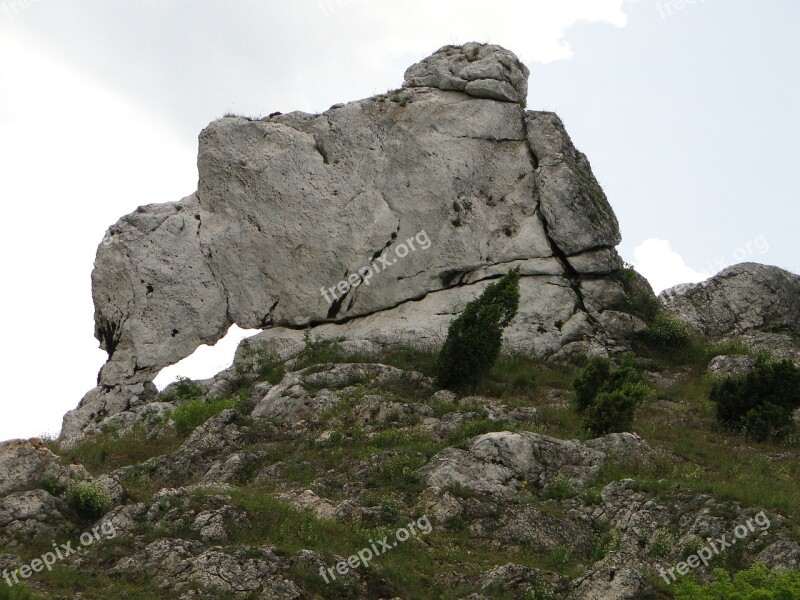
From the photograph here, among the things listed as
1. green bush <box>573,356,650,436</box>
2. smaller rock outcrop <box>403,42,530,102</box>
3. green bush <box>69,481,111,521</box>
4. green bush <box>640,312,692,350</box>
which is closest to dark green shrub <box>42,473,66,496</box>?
green bush <box>69,481,111,521</box>

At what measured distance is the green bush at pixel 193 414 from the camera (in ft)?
106

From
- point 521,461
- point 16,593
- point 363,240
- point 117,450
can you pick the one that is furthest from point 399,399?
point 16,593

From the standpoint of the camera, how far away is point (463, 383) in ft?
110

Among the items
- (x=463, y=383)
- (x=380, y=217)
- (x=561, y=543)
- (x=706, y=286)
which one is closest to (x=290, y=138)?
(x=380, y=217)

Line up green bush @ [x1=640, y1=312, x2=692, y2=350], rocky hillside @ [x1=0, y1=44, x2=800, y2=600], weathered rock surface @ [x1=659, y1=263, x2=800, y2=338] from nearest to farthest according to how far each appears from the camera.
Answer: rocky hillside @ [x1=0, y1=44, x2=800, y2=600] → green bush @ [x1=640, y1=312, x2=692, y2=350] → weathered rock surface @ [x1=659, y1=263, x2=800, y2=338]

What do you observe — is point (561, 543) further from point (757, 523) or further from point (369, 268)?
point (369, 268)

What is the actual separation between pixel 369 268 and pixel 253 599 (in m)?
21.0

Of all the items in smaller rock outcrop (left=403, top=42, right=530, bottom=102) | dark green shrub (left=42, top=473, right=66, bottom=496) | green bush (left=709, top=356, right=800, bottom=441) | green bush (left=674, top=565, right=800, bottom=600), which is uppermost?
smaller rock outcrop (left=403, top=42, right=530, bottom=102)

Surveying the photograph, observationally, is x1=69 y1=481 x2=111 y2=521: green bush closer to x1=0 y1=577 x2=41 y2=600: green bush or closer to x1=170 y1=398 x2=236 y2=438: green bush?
x1=0 y1=577 x2=41 y2=600: green bush

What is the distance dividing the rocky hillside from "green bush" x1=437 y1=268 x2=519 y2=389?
0.77m

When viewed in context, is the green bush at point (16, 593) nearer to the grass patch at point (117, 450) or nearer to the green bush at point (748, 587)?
the grass patch at point (117, 450)

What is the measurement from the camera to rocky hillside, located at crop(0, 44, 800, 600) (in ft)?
72.5

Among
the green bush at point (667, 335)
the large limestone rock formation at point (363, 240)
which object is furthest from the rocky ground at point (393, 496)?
the large limestone rock formation at point (363, 240)

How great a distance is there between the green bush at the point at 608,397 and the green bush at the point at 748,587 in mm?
8769
